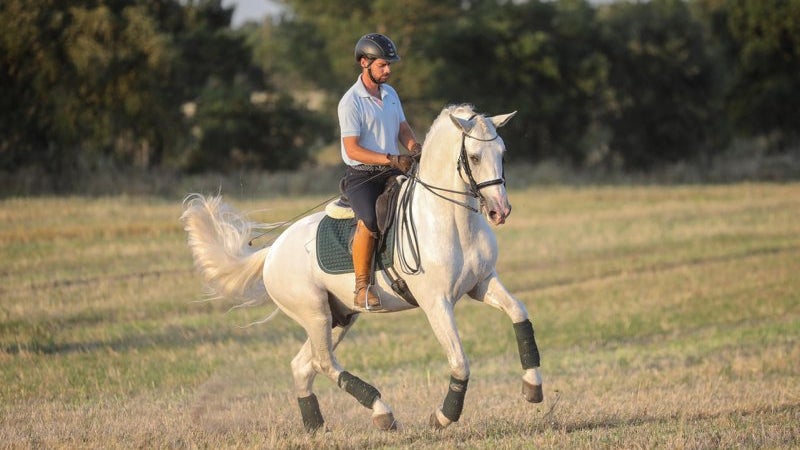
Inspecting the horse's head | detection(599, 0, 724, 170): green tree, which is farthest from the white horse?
detection(599, 0, 724, 170): green tree

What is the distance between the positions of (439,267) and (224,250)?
8.92 ft

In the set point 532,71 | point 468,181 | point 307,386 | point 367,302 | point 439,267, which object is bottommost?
point 307,386

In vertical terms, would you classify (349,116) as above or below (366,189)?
above

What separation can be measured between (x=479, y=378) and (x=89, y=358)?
4434 millimetres

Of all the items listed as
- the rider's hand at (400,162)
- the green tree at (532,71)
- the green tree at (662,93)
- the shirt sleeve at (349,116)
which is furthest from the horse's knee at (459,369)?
the green tree at (662,93)

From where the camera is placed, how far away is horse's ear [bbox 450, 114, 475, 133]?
8492mm

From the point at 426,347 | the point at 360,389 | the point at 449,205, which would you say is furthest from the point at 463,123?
the point at 426,347

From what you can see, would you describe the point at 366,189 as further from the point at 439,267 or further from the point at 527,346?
the point at 527,346

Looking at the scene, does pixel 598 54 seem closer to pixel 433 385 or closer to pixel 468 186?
pixel 433 385

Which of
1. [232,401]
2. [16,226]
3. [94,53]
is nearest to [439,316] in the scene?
[232,401]

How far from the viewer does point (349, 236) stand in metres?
9.42

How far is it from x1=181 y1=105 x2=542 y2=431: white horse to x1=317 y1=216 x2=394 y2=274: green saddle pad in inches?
3.8

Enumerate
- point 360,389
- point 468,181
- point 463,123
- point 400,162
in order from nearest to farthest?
point 463,123
point 468,181
point 400,162
point 360,389

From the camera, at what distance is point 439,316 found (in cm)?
880
